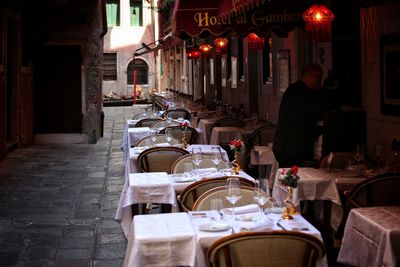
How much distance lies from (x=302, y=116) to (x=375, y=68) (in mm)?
1462

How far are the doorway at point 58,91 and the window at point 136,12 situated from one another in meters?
27.1

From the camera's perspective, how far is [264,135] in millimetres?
11969

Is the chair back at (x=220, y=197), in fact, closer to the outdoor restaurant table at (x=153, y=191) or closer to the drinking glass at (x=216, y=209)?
the drinking glass at (x=216, y=209)

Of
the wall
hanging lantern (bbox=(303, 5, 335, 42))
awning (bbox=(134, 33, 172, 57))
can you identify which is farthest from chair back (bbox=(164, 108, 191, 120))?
hanging lantern (bbox=(303, 5, 335, 42))

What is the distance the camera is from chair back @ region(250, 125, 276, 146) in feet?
39.1

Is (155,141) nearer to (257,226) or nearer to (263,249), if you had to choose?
(257,226)

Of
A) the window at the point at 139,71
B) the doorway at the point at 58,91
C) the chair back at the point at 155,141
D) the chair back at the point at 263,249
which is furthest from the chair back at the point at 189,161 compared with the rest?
the window at the point at 139,71

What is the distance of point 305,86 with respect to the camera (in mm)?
8664

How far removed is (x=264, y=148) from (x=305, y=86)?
Answer: 1.87 meters

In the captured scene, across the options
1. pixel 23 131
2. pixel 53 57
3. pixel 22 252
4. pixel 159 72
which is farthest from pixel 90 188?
pixel 159 72

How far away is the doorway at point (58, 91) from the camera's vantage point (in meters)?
19.1

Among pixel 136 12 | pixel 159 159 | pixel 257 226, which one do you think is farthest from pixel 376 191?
pixel 136 12

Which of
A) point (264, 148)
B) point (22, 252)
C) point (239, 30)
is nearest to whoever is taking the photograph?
point (22, 252)

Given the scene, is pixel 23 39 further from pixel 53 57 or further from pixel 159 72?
pixel 159 72
